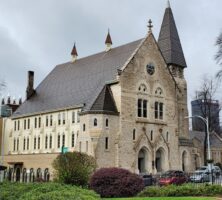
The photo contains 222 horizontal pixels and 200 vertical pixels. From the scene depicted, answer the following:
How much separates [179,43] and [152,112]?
17.9 meters

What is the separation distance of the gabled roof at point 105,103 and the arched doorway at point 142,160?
7.30m

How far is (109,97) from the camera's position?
2210 inches

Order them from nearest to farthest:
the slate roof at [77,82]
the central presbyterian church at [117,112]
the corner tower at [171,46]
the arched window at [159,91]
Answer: the central presbyterian church at [117,112] < the slate roof at [77,82] < the arched window at [159,91] < the corner tower at [171,46]

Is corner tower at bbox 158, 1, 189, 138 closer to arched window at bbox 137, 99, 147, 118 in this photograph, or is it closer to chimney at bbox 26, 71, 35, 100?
arched window at bbox 137, 99, 147, 118

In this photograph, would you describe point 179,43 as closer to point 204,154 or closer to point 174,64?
point 174,64

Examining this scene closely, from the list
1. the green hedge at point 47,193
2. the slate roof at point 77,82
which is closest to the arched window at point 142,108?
the slate roof at point 77,82

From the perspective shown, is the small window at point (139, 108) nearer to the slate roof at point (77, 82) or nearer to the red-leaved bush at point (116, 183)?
the slate roof at point (77, 82)

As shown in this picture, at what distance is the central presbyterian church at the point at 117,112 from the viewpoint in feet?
179

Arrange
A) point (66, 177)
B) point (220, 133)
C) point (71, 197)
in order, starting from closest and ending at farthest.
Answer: point (71, 197)
point (66, 177)
point (220, 133)

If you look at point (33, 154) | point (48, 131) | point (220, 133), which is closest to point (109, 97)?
point (48, 131)

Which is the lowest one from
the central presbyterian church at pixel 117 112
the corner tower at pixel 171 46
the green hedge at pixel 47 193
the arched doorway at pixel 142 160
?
the green hedge at pixel 47 193

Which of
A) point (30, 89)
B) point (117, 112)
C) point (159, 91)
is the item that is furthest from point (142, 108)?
point (30, 89)

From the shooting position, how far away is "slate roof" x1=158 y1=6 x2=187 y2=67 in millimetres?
69562

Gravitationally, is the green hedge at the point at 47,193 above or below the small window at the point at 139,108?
below
